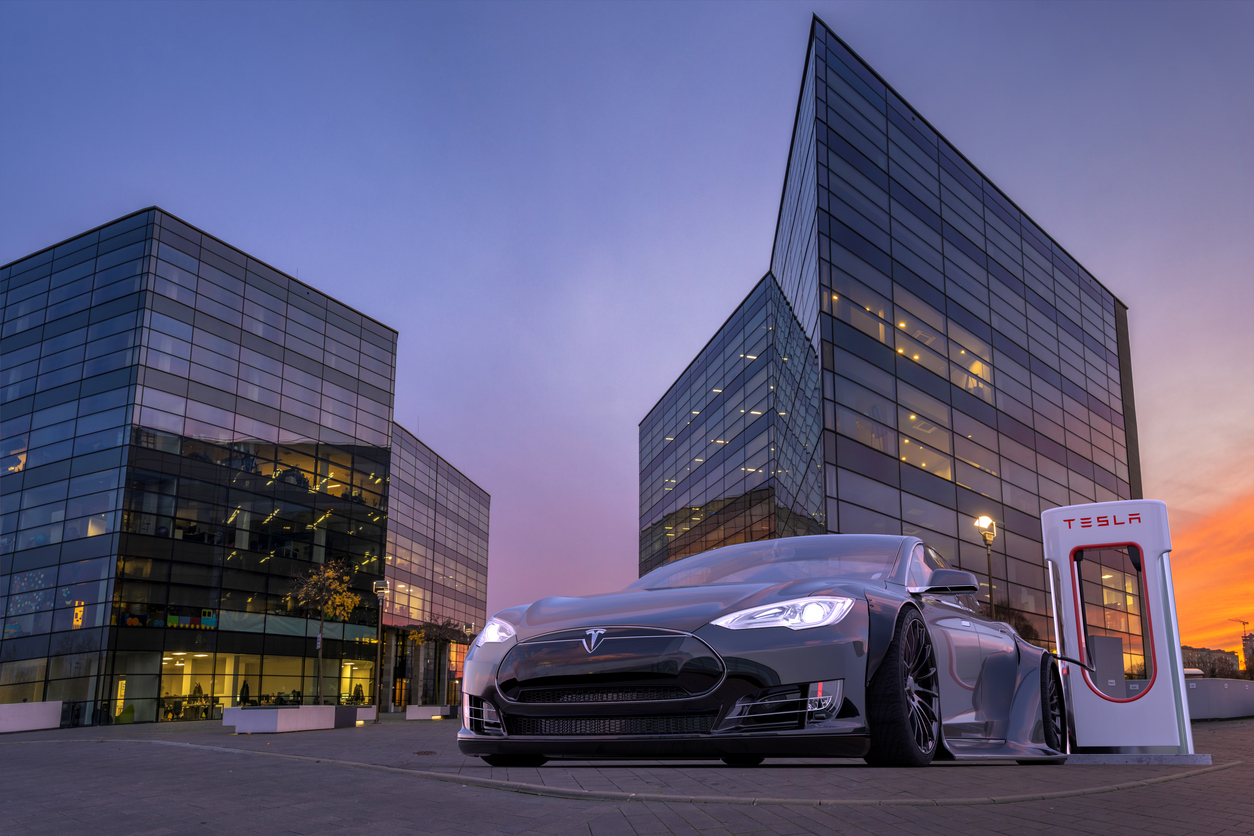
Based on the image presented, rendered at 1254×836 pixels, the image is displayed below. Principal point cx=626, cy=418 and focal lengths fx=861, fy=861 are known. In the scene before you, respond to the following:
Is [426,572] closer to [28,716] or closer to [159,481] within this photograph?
[159,481]

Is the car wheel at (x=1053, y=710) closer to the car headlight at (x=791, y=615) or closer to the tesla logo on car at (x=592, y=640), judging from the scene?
the car headlight at (x=791, y=615)

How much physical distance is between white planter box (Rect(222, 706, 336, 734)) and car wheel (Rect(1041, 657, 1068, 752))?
1819cm

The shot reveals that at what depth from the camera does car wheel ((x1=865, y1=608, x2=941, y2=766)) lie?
164 inches

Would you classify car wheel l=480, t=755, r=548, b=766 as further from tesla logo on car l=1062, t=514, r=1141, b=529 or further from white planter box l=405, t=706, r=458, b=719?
white planter box l=405, t=706, r=458, b=719

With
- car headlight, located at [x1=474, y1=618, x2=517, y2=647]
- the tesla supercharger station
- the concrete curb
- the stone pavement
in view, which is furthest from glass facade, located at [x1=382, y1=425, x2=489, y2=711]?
car headlight, located at [x1=474, y1=618, x2=517, y2=647]

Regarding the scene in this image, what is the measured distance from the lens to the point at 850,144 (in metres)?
30.4

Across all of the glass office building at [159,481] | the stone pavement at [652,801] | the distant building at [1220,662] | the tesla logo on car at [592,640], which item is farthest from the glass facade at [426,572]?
the tesla logo on car at [592,640]

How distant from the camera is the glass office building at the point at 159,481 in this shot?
39438 millimetres

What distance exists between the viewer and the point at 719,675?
13.0 feet

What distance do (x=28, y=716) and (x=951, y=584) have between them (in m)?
33.1

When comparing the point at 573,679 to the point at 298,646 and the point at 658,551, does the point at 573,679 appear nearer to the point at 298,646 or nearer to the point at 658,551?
the point at 298,646

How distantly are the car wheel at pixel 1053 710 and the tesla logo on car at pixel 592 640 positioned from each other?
488 cm

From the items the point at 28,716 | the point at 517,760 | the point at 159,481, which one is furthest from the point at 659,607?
the point at 159,481

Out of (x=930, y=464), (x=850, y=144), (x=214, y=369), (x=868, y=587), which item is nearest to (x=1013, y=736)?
(x=868, y=587)
